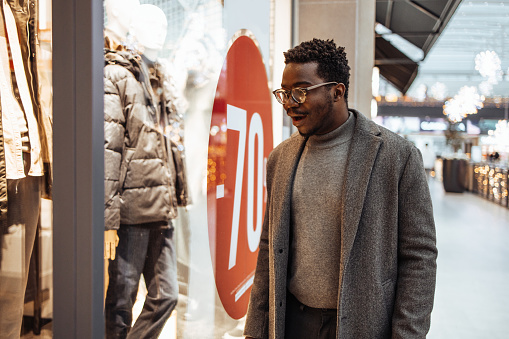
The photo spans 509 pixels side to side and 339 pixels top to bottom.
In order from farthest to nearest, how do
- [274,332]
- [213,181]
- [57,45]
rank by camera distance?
[213,181], [274,332], [57,45]

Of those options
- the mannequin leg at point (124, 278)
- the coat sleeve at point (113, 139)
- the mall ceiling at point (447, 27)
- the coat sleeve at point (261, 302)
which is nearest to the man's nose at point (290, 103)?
the coat sleeve at point (261, 302)

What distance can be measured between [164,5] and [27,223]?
1.11 meters

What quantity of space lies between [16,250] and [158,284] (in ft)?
2.70

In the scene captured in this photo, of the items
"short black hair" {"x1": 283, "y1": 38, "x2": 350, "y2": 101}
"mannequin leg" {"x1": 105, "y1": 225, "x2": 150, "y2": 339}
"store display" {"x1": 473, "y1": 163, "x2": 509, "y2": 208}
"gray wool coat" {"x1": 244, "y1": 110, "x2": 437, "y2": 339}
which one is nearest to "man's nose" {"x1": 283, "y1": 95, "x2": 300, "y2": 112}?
"short black hair" {"x1": 283, "y1": 38, "x2": 350, "y2": 101}

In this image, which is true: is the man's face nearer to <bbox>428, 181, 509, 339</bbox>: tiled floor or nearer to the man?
the man

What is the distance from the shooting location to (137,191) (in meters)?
1.92

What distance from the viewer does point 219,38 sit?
2521mm

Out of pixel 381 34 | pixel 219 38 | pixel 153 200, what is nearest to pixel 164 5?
pixel 219 38

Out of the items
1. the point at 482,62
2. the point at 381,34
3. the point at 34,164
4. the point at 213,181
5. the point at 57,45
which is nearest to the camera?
the point at 57,45

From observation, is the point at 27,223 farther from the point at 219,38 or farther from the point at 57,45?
the point at 219,38

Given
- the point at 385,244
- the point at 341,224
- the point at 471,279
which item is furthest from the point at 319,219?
the point at 471,279

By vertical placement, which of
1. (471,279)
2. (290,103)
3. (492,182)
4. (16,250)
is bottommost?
(471,279)

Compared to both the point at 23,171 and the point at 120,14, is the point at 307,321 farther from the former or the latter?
the point at 120,14

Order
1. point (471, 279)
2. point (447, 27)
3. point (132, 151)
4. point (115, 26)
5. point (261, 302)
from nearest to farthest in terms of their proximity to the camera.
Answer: point (261, 302)
point (115, 26)
point (132, 151)
point (471, 279)
point (447, 27)
